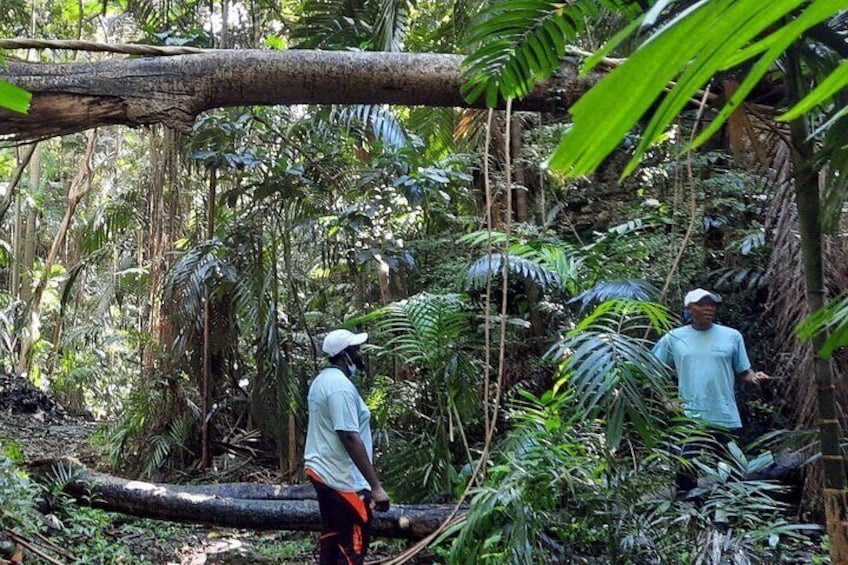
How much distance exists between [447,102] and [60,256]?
1546 centimetres

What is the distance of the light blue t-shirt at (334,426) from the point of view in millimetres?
4082

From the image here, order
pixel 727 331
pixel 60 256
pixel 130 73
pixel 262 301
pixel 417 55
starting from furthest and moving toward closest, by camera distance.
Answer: pixel 60 256, pixel 262 301, pixel 727 331, pixel 417 55, pixel 130 73

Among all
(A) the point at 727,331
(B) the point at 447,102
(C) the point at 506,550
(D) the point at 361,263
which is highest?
(B) the point at 447,102

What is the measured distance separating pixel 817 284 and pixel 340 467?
2.70 meters

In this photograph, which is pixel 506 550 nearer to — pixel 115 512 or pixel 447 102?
pixel 447 102

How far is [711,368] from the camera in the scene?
4.38m

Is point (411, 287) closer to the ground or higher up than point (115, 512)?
higher up

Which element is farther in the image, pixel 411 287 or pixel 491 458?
pixel 411 287

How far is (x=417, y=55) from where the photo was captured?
400 centimetres

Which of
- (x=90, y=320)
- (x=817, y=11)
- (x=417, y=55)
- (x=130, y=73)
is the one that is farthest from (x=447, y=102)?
(x=90, y=320)

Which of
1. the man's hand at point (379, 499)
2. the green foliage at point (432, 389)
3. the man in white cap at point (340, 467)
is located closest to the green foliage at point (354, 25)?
the green foliage at point (432, 389)

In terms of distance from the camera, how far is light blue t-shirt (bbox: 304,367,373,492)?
4.08 metres

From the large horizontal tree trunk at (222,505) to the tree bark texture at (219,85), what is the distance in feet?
8.70

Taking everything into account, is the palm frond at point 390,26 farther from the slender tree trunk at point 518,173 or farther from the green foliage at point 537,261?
the slender tree trunk at point 518,173
